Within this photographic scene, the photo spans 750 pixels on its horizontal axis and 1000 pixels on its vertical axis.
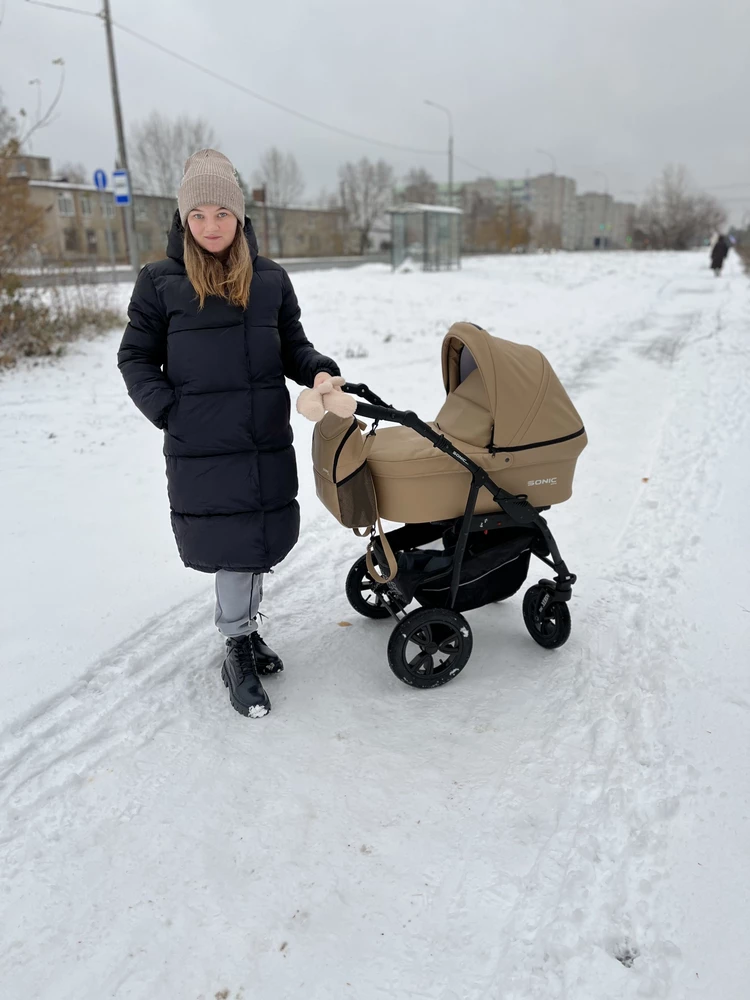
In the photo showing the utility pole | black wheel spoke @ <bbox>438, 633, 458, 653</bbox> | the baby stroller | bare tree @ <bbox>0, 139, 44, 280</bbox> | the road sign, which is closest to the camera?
the baby stroller

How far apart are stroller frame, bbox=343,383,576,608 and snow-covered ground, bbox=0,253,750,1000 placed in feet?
1.27

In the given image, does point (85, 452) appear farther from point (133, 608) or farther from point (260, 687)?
point (260, 687)

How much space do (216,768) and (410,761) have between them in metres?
0.70

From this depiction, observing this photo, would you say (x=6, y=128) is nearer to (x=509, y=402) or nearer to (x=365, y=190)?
(x=509, y=402)

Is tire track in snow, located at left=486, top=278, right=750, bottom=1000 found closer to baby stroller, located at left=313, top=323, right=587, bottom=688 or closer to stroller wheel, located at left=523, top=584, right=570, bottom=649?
stroller wheel, located at left=523, top=584, right=570, bottom=649

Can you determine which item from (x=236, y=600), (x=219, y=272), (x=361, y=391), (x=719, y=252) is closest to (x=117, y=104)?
(x=219, y=272)

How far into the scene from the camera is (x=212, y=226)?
2.38 m

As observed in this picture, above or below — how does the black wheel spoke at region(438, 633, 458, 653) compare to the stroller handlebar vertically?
below

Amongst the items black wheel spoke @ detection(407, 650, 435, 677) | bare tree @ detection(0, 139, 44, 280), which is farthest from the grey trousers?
bare tree @ detection(0, 139, 44, 280)

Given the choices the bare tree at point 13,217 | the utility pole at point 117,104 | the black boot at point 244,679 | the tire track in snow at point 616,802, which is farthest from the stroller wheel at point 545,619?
the utility pole at point 117,104

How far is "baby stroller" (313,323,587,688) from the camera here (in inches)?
103

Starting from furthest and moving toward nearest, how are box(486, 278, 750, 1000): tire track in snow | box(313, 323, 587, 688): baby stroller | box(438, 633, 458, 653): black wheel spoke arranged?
box(438, 633, 458, 653): black wheel spoke < box(313, 323, 587, 688): baby stroller < box(486, 278, 750, 1000): tire track in snow

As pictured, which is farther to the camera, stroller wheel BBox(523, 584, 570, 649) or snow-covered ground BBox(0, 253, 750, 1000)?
stroller wheel BBox(523, 584, 570, 649)

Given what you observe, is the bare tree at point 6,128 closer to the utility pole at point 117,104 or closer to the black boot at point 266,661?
the utility pole at point 117,104
